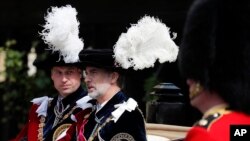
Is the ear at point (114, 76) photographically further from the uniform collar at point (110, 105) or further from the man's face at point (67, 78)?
the man's face at point (67, 78)

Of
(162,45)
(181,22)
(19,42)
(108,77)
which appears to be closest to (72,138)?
(108,77)

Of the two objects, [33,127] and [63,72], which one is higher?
[63,72]

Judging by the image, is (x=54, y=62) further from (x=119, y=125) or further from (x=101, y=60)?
(x=119, y=125)

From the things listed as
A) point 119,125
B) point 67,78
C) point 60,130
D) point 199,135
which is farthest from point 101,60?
point 199,135

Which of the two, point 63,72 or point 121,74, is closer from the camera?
point 121,74

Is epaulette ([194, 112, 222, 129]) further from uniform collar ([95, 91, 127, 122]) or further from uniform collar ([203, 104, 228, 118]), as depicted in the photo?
uniform collar ([95, 91, 127, 122])

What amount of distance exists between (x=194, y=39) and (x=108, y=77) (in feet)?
6.05

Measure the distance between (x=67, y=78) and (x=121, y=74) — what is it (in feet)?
2.07

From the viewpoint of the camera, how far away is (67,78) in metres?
5.29

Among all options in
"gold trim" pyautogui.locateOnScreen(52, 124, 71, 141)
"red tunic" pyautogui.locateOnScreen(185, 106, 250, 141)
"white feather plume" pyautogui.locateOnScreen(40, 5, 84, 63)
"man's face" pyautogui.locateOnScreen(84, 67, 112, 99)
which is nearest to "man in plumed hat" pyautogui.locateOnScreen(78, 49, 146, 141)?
"man's face" pyautogui.locateOnScreen(84, 67, 112, 99)

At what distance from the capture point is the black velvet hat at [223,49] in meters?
2.91

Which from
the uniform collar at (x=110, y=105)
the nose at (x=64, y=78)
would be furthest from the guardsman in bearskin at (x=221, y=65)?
the nose at (x=64, y=78)

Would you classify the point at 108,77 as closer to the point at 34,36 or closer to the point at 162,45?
the point at 162,45

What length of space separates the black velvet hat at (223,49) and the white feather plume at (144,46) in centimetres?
168
